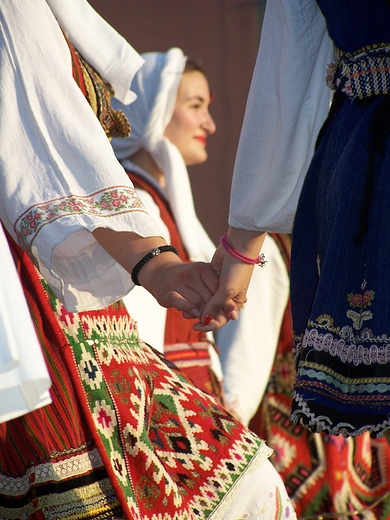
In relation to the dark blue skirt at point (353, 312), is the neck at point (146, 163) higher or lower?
higher

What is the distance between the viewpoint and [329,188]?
1.27 meters

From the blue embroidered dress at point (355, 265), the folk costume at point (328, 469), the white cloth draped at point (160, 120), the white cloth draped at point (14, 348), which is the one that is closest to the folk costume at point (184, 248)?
the white cloth draped at point (160, 120)

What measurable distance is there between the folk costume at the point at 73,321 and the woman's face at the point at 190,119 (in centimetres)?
194

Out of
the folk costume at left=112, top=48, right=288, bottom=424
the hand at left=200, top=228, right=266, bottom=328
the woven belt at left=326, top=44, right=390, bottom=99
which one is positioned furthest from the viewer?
the folk costume at left=112, top=48, right=288, bottom=424

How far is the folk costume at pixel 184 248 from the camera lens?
272cm

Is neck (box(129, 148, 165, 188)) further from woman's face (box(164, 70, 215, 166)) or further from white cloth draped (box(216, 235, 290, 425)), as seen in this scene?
white cloth draped (box(216, 235, 290, 425))

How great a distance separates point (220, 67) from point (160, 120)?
4.39 ft

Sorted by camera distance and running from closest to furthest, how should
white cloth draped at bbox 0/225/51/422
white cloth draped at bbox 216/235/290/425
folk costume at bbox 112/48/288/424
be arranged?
white cloth draped at bbox 0/225/51/422
folk costume at bbox 112/48/288/424
white cloth draped at bbox 216/235/290/425

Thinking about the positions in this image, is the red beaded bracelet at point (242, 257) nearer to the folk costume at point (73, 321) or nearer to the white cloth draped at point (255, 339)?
the folk costume at point (73, 321)

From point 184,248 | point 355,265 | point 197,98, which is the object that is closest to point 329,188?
point 355,265

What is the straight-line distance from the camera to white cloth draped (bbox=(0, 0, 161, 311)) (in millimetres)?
1196

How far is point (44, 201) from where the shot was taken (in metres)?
1.21

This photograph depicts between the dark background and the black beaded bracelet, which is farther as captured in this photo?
the dark background

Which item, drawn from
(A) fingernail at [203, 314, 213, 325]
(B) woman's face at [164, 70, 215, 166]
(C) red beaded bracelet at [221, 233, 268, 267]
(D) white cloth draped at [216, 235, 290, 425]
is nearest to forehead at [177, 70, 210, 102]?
(B) woman's face at [164, 70, 215, 166]
